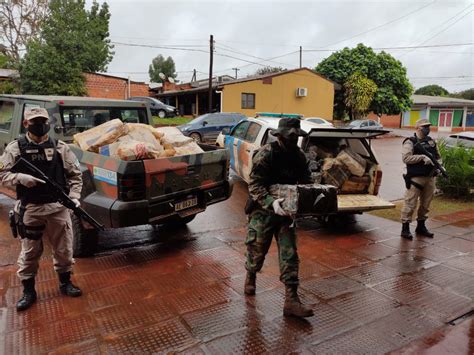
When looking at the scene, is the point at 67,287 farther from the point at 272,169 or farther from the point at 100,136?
the point at 272,169

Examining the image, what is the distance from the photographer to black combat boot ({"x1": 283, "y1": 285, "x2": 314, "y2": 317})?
3.37 m

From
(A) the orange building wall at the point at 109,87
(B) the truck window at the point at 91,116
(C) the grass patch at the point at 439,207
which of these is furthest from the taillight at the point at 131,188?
(A) the orange building wall at the point at 109,87

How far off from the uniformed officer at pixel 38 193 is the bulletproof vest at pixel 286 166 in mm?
1826

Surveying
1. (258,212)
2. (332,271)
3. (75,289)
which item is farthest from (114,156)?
→ (332,271)

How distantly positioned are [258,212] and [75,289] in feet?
6.29

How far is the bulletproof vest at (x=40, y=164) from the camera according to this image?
3342mm

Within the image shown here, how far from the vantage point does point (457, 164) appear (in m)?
8.45

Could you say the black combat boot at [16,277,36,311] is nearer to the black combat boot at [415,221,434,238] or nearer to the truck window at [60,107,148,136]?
the truck window at [60,107,148,136]

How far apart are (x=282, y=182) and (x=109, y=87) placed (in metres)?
27.0

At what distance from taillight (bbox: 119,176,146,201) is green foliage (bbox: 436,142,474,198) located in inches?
Result: 270

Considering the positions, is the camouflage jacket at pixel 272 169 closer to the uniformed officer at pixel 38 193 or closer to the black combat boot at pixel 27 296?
the uniformed officer at pixel 38 193

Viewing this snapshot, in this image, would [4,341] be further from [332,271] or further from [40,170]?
[332,271]

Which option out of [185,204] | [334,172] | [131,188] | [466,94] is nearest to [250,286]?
[185,204]

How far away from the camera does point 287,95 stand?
29.6 metres
